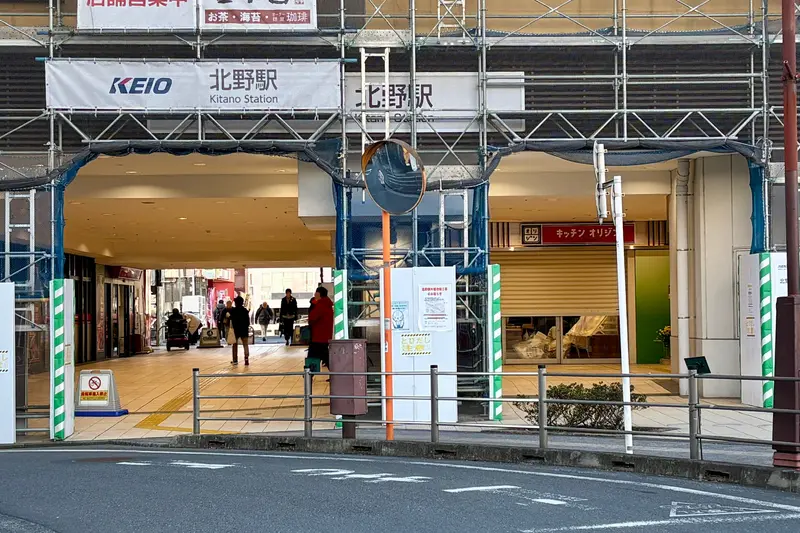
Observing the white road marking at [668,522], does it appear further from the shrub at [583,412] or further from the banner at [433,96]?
the banner at [433,96]

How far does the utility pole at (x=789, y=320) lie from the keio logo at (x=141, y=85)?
343 inches

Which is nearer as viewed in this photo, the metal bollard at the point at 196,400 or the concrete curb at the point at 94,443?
the metal bollard at the point at 196,400

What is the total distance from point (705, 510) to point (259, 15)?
33.6 ft

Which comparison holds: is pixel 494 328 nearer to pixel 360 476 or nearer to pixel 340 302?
pixel 340 302

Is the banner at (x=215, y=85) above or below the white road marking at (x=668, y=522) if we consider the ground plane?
above

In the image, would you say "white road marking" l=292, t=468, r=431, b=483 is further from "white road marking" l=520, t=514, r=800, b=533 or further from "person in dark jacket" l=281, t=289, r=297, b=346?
"person in dark jacket" l=281, t=289, r=297, b=346

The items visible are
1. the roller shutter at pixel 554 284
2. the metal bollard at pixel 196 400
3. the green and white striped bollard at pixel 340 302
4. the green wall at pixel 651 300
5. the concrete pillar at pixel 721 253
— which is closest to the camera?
the metal bollard at pixel 196 400

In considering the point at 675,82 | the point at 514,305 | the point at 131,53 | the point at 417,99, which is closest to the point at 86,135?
the point at 131,53

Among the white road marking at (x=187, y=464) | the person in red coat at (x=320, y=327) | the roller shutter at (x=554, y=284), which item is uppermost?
the roller shutter at (x=554, y=284)

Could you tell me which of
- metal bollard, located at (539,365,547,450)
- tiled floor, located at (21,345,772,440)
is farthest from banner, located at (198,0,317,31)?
metal bollard, located at (539,365,547,450)

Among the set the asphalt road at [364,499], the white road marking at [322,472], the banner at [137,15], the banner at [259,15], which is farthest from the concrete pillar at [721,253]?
the white road marking at [322,472]

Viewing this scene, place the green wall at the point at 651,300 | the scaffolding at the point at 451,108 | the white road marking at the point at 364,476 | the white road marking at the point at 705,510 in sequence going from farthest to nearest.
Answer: the green wall at the point at 651,300, the scaffolding at the point at 451,108, the white road marking at the point at 364,476, the white road marking at the point at 705,510

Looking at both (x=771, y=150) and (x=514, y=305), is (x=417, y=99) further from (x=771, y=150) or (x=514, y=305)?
(x=514, y=305)

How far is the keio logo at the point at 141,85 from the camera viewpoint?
15.6 meters
